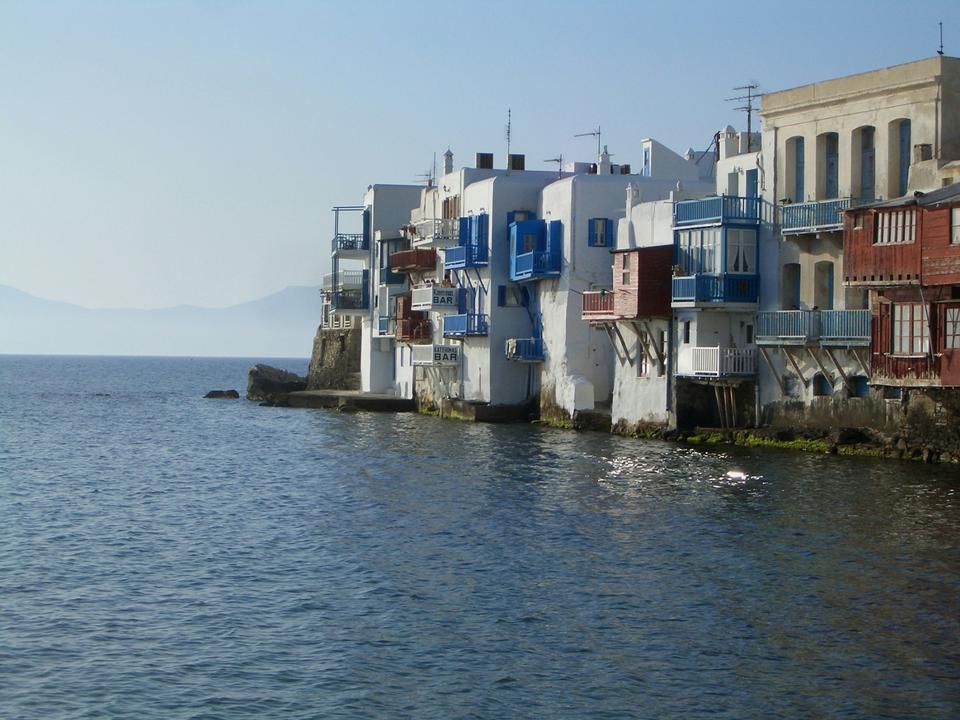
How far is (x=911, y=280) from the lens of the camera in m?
44.5

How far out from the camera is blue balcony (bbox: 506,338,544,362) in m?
67.1

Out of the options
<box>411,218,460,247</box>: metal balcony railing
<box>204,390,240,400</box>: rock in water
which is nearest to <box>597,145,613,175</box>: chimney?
<box>411,218,460,247</box>: metal balcony railing

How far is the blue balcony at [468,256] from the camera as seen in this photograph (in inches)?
2751

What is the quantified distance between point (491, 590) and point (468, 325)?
141 feet

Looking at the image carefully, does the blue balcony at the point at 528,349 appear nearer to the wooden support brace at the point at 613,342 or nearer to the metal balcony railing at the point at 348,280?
the wooden support brace at the point at 613,342

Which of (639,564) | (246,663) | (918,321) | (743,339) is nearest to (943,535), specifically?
(639,564)

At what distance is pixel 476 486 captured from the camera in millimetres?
44406

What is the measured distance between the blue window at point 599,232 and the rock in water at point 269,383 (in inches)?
1510

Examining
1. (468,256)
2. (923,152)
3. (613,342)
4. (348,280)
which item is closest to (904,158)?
(923,152)

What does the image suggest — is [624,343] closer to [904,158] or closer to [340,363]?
[904,158]

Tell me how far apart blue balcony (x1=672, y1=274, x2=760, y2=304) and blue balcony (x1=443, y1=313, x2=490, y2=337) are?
1788cm

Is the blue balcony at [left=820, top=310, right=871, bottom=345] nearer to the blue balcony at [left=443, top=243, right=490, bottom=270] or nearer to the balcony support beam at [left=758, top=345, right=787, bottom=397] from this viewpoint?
the balcony support beam at [left=758, top=345, right=787, bottom=397]

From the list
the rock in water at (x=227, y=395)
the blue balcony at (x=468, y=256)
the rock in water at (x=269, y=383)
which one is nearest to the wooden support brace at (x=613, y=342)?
the blue balcony at (x=468, y=256)

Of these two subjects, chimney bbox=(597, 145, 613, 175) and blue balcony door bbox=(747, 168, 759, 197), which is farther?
chimney bbox=(597, 145, 613, 175)
